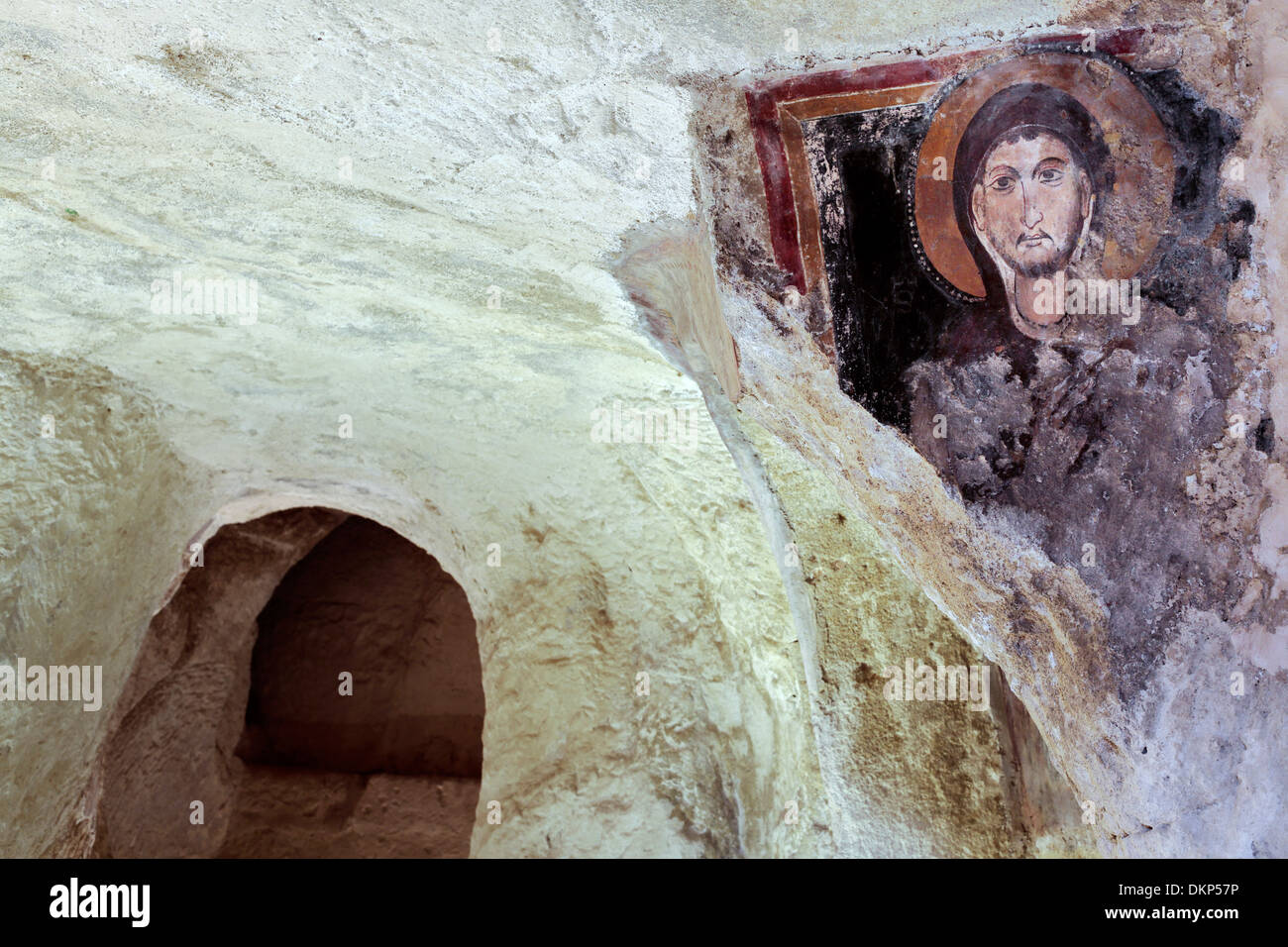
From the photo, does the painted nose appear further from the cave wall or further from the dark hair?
the cave wall

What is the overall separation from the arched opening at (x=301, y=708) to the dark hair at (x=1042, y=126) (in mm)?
3573

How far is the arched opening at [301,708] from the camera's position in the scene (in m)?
4.07

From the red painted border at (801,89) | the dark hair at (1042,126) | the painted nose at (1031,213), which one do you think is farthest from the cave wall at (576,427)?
the painted nose at (1031,213)

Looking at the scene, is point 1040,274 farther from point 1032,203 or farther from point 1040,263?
point 1032,203

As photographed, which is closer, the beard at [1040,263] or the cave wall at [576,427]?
the cave wall at [576,427]

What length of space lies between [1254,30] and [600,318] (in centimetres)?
169

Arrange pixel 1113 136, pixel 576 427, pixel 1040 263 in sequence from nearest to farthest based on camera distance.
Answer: pixel 1113 136 < pixel 1040 263 < pixel 576 427

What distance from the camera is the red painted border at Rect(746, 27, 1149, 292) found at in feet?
6.91

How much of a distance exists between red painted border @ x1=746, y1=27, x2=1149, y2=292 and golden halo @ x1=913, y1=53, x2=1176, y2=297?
0.04 metres

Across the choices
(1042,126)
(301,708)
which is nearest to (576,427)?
(1042,126)

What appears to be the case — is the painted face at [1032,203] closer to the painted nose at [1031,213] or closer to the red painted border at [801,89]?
the painted nose at [1031,213]

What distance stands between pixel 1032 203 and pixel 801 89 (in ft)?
2.06

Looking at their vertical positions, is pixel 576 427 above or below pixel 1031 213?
below

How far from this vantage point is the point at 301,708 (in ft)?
17.0
